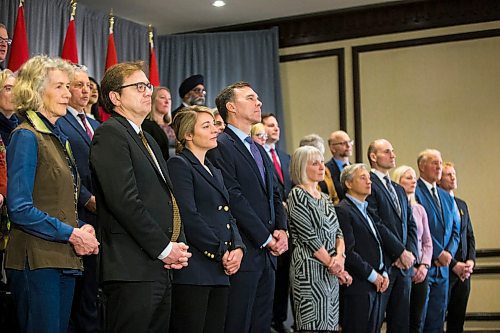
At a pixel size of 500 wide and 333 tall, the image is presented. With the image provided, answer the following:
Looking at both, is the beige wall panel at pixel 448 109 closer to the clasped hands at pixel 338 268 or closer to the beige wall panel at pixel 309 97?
the beige wall panel at pixel 309 97

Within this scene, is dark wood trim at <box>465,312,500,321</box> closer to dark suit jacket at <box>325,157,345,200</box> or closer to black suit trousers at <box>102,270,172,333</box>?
dark suit jacket at <box>325,157,345,200</box>

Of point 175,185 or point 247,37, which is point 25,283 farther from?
point 247,37

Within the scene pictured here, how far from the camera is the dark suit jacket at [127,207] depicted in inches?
105

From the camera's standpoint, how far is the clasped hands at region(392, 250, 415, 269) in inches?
199

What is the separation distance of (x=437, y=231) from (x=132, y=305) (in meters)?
3.68

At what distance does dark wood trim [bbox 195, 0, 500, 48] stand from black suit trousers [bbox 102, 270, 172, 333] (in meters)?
5.17

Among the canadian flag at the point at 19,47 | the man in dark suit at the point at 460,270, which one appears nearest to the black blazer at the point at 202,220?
the canadian flag at the point at 19,47

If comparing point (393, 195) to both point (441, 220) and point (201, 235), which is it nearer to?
point (441, 220)

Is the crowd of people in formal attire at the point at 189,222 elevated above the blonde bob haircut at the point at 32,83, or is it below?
below

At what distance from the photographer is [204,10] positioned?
7.32 meters

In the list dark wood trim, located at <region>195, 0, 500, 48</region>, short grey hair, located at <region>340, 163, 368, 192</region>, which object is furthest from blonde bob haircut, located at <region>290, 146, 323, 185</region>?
dark wood trim, located at <region>195, 0, 500, 48</region>

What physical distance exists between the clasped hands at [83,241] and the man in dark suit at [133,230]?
4 cm

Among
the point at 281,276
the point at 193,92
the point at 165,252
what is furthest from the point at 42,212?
the point at 193,92

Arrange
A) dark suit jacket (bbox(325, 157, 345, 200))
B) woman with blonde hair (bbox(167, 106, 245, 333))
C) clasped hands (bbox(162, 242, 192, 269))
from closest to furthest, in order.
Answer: clasped hands (bbox(162, 242, 192, 269)) → woman with blonde hair (bbox(167, 106, 245, 333)) → dark suit jacket (bbox(325, 157, 345, 200))
